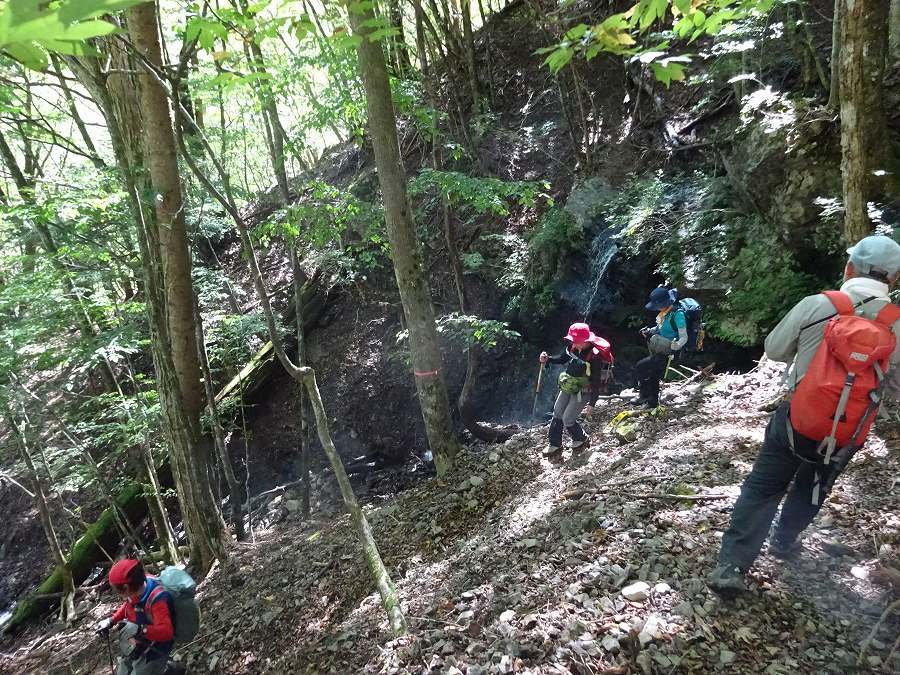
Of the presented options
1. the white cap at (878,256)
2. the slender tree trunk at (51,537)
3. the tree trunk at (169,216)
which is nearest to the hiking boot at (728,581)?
the white cap at (878,256)

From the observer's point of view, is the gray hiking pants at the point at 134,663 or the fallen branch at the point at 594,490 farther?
the fallen branch at the point at 594,490

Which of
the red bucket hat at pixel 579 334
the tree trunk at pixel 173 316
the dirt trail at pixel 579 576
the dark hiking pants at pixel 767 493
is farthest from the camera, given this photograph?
the red bucket hat at pixel 579 334

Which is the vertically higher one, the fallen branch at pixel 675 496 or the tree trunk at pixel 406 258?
the tree trunk at pixel 406 258

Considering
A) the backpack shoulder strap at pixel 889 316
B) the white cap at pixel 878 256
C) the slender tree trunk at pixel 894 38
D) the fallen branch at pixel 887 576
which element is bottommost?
the fallen branch at pixel 887 576

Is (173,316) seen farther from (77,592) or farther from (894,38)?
(894,38)

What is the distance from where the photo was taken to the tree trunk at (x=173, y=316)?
19.3ft

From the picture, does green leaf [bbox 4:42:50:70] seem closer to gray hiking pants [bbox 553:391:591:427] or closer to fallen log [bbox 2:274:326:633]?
gray hiking pants [bbox 553:391:591:427]

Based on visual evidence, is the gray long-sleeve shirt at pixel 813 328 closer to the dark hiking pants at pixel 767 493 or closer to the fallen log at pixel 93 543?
the dark hiking pants at pixel 767 493

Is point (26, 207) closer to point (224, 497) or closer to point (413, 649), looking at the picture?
point (413, 649)

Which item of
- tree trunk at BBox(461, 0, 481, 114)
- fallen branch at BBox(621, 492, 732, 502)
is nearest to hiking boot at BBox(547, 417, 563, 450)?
fallen branch at BBox(621, 492, 732, 502)

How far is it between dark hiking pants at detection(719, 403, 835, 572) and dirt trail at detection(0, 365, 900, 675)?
28cm

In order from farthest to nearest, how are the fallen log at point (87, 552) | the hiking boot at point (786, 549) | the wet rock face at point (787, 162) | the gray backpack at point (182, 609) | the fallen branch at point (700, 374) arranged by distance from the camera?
the fallen log at point (87, 552)
the fallen branch at point (700, 374)
the wet rock face at point (787, 162)
the gray backpack at point (182, 609)
the hiking boot at point (786, 549)

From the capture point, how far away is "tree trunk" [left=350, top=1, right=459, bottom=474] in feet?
18.6

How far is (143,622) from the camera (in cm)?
401
